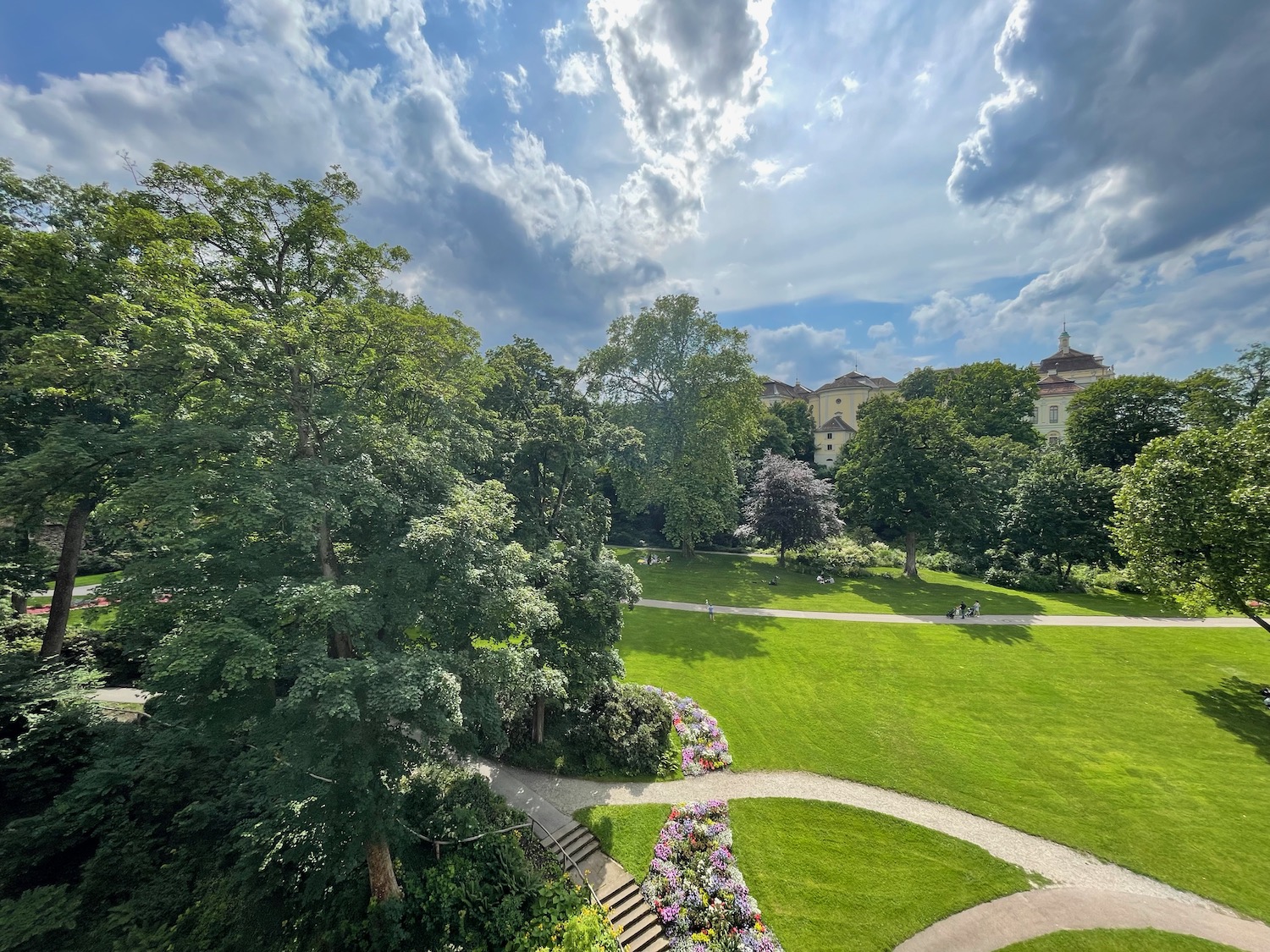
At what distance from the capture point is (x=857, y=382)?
71688 mm

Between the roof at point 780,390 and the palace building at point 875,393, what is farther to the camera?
the roof at point 780,390

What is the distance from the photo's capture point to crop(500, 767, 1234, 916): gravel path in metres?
11.1

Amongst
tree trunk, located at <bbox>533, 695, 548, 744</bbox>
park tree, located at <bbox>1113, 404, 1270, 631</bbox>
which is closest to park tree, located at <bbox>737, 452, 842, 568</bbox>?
park tree, located at <bbox>1113, 404, 1270, 631</bbox>

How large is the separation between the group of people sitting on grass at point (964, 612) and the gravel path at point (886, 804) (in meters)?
15.2

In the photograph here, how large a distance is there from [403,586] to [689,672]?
14.3 m

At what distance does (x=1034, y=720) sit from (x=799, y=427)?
45.6m

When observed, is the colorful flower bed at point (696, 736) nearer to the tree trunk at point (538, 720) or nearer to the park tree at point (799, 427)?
the tree trunk at point (538, 720)

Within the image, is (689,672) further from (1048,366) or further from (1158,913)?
(1048,366)

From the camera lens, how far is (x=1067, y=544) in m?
30.7

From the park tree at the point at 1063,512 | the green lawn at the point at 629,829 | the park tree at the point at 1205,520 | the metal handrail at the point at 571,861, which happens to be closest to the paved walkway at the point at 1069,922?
the green lawn at the point at 629,829

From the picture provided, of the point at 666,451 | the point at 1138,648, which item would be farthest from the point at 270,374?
the point at 1138,648

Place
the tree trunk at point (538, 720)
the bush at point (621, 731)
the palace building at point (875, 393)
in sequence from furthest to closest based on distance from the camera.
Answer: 1. the palace building at point (875, 393)
2. the tree trunk at point (538, 720)
3. the bush at point (621, 731)

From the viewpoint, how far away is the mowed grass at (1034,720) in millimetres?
12359

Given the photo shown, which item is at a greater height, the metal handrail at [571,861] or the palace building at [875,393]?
the palace building at [875,393]
